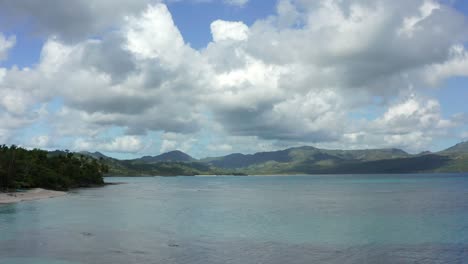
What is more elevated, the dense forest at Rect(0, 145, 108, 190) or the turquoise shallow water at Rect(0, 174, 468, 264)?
the dense forest at Rect(0, 145, 108, 190)

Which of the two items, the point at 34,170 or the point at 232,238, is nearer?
the point at 232,238

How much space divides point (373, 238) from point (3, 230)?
44658 millimetres

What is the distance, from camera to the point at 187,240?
45688 millimetres

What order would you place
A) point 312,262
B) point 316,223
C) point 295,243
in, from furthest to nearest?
1. point 316,223
2. point 295,243
3. point 312,262

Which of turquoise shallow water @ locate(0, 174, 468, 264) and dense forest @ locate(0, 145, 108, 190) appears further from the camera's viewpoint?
dense forest @ locate(0, 145, 108, 190)

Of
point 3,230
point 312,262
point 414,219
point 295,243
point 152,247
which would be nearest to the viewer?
point 312,262

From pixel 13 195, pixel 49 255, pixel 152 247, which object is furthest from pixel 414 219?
pixel 13 195

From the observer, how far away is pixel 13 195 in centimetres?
10575

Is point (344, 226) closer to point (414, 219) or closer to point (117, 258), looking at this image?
point (414, 219)

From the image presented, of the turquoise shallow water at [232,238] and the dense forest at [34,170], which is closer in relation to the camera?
the turquoise shallow water at [232,238]

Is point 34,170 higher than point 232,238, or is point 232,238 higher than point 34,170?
point 34,170

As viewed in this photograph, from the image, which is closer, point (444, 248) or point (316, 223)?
point (444, 248)

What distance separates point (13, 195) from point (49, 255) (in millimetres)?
80986

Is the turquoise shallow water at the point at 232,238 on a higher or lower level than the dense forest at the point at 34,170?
lower
